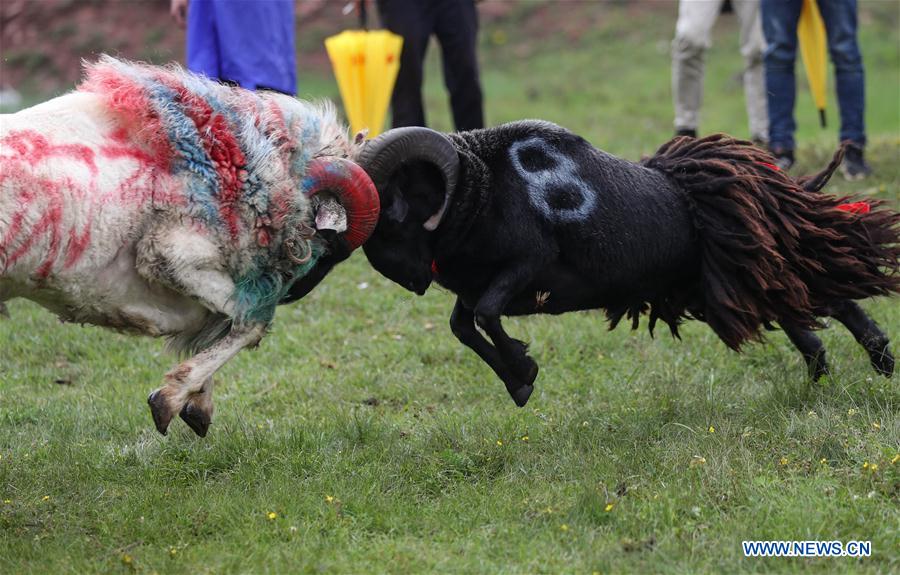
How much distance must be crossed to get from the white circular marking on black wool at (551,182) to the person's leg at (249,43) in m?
2.10

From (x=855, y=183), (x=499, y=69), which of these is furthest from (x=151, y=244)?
(x=499, y=69)

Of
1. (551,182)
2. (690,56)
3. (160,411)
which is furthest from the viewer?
(690,56)

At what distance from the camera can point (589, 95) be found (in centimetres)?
1625

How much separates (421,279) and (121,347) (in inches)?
108

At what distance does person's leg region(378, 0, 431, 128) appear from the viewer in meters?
9.00

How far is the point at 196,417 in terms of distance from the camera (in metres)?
4.70

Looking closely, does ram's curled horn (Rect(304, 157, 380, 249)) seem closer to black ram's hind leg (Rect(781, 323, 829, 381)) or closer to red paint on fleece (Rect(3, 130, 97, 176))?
red paint on fleece (Rect(3, 130, 97, 176))

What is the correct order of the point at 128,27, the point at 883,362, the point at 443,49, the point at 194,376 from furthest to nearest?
the point at 128,27 < the point at 443,49 < the point at 883,362 < the point at 194,376

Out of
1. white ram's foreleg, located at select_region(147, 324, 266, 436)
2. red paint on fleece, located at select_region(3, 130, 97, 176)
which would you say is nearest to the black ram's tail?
white ram's foreleg, located at select_region(147, 324, 266, 436)

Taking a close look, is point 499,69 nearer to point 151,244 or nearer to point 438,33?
point 438,33

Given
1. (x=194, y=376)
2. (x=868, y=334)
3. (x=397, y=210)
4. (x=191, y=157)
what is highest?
(x=191, y=157)

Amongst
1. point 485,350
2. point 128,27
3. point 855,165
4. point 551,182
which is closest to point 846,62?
point 855,165

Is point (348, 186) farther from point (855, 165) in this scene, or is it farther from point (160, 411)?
point (855, 165)

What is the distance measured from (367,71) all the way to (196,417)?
16.9 ft
